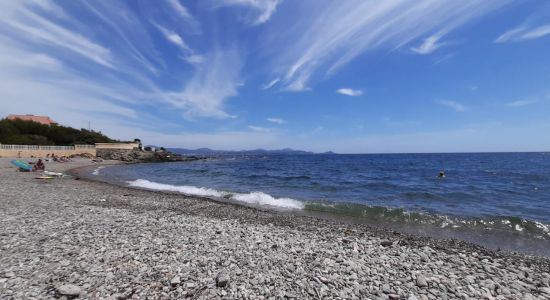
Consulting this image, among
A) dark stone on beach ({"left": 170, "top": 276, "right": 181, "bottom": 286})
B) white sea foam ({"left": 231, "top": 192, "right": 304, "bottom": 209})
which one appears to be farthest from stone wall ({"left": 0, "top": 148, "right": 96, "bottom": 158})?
dark stone on beach ({"left": 170, "top": 276, "right": 181, "bottom": 286})

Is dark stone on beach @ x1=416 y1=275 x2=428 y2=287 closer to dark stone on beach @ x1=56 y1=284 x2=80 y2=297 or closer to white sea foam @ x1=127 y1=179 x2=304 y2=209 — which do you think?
dark stone on beach @ x1=56 y1=284 x2=80 y2=297

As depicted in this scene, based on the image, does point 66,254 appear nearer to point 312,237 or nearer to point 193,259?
point 193,259

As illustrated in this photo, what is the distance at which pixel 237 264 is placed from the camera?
17.5 ft

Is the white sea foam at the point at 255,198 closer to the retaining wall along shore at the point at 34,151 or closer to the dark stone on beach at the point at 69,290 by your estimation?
the dark stone on beach at the point at 69,290

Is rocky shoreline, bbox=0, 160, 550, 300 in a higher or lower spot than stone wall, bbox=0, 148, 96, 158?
lower

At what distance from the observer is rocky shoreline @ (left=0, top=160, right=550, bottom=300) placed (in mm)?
4379

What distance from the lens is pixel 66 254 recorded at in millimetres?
5480

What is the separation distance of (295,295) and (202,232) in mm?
3943

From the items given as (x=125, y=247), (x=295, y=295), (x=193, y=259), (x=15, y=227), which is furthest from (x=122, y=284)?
(x=15, y=227)

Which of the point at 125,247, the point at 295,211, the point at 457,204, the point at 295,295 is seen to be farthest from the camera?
the point at 457,204

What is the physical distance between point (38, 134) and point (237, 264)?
84849 millimetres

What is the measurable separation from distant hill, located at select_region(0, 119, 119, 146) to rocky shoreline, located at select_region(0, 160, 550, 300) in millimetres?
66501

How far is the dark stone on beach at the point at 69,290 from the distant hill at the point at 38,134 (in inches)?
2743

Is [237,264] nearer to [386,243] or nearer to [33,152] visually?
[386,243]
